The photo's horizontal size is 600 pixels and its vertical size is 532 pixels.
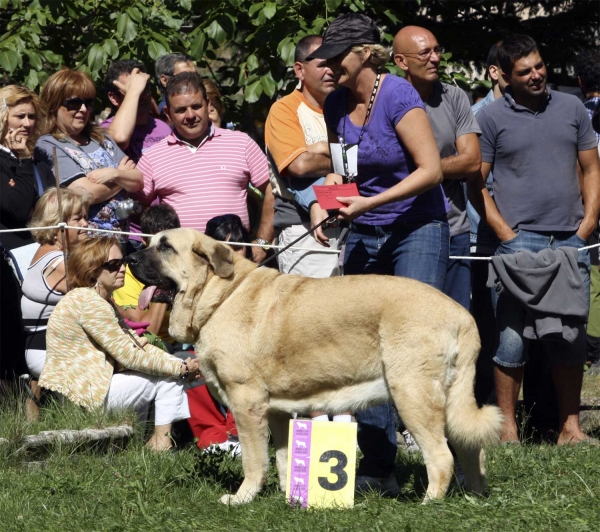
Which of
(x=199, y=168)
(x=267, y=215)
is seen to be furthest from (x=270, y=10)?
(x=267, y=215)

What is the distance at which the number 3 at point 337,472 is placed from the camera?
4.88 meters

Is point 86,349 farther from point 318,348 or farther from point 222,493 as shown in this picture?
point 318,348

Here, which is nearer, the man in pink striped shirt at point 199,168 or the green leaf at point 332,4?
the man in pink striped shirt at point 199,168

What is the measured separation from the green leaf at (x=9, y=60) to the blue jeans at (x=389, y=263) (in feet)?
13.3

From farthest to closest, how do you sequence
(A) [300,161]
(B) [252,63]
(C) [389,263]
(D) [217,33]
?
(B) [252,63]
(D) [217,33]
(A) [300,161]
(C) [389,263]

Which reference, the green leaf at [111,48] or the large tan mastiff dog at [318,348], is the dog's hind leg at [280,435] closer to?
the large tan mastiff dog at [318,348]

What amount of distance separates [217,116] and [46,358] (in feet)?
9.36

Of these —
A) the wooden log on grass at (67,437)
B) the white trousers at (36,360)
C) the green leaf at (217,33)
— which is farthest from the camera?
the green leaf at (217,33)

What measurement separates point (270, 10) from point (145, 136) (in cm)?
159

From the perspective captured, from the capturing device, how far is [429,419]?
15.9 ft

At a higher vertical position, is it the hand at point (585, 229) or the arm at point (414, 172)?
the arm at point (414, 172)

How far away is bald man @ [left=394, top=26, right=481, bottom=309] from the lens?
247 inches

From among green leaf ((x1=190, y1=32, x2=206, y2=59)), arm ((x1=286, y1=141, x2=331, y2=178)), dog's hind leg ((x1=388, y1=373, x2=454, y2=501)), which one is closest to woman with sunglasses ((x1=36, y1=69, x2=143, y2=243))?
arm ((x1=286, y1=141, x2=331, y2=178))

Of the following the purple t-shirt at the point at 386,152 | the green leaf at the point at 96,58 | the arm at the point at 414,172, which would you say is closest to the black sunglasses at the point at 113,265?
the purple t-shirt at the point at 386,152
